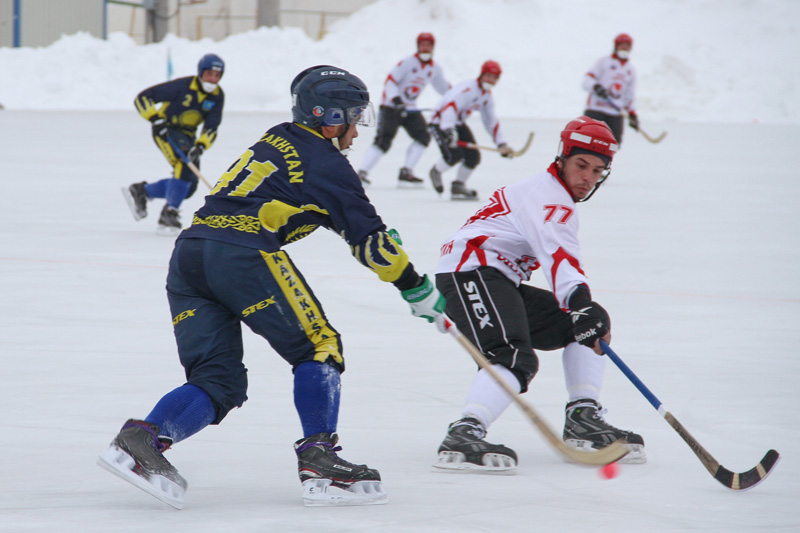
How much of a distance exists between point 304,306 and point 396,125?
30.6 ft

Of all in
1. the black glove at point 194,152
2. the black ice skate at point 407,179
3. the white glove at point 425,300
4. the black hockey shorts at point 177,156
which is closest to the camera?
the white glove at point 425,300

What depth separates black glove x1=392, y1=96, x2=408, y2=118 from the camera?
11.9m

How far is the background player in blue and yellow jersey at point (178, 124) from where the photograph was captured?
26.3 ft

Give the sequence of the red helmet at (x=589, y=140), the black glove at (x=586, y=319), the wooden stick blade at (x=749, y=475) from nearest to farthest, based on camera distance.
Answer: the wooden stick blade at (x=749, y=475) → the black glove at (x=586, y=319) → the red helmet at (x=589, y=140)

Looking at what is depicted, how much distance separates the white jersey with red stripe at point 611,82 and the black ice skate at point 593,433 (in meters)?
9.80

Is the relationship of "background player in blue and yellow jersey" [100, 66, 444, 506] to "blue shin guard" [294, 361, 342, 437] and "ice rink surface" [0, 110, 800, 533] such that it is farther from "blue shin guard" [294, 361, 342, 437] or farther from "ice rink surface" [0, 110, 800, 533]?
"ice rink surface" [0, 110, 800, 533]

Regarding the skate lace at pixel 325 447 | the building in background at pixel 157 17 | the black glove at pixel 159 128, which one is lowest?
the skate lace at pixel 325 447

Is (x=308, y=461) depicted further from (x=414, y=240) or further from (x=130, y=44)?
(x=130, y=44)

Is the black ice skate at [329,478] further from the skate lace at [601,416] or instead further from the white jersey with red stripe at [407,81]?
the white jersey with red stripe at [407,81]

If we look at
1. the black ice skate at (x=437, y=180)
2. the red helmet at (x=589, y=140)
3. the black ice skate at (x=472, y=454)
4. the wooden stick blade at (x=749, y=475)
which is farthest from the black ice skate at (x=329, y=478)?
the black ice skate at (x=437, y=180)

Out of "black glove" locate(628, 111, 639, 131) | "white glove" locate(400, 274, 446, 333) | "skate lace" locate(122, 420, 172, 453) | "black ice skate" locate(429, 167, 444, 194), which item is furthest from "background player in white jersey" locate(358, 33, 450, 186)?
"skate lace" locate(122, 420, 172, 453)

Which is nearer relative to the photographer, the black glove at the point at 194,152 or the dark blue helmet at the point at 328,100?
the dark blue helmet at the point at 328,100

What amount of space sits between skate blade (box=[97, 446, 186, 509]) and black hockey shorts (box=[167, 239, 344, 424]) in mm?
255

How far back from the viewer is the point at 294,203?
2.78m
